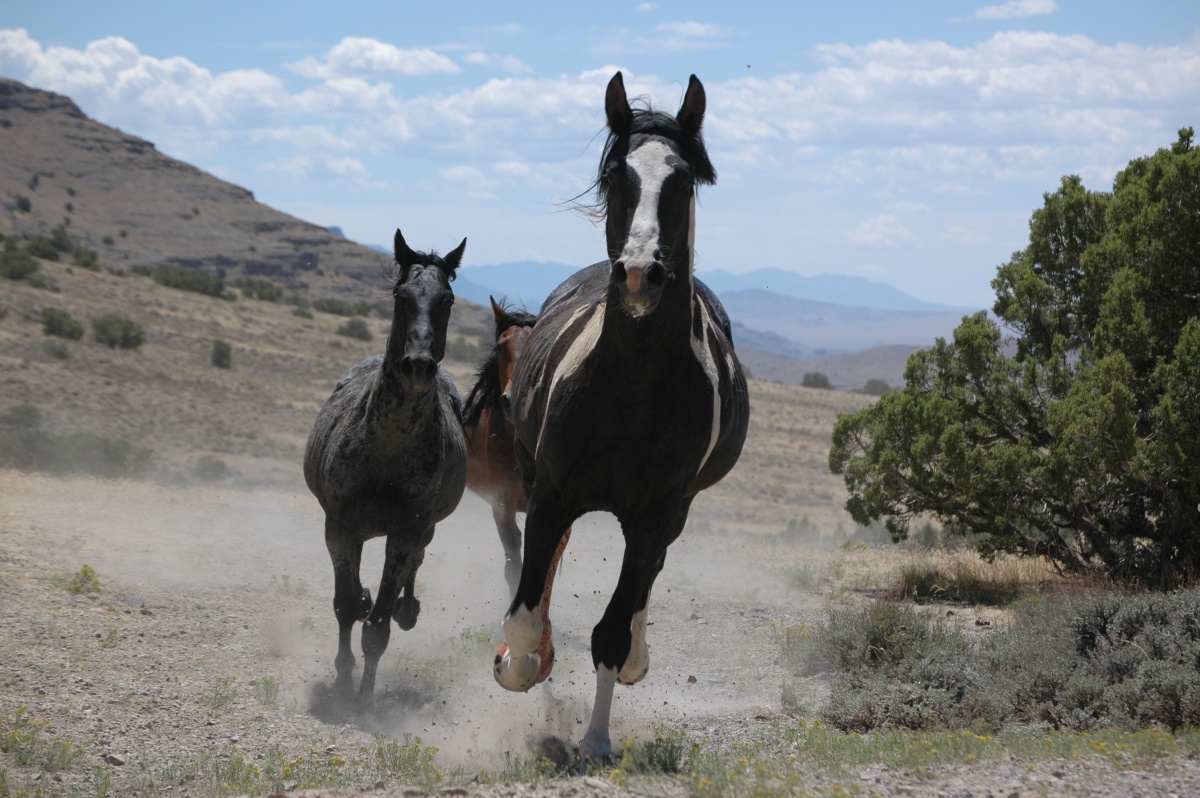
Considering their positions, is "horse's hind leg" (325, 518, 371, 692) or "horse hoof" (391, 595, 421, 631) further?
"horse hoof" (391, 595, 421, 631)

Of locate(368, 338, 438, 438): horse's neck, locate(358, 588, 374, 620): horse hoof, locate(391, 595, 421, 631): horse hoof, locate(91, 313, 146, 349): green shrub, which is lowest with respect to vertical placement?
locate(391, 595, 421, 631): horse hoof

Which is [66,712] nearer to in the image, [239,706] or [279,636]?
[239,706]

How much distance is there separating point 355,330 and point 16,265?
12023mm

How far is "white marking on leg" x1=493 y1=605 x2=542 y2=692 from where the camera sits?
5.53 metres

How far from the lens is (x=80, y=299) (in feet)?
111

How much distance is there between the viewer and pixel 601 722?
5.57 m

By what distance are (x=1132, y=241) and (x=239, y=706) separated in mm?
8679

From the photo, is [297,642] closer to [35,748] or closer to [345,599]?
[345,599]

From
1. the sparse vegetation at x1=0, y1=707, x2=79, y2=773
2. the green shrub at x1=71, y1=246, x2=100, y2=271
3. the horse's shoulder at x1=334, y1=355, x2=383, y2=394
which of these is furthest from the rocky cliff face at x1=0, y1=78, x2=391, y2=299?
the sparse vegetation at x1=0, y1=707, x2=79, y2=773

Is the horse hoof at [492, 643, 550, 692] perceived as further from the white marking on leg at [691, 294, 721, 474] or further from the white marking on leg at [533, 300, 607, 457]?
the white marking on leg at [691, 294, 721, 474]

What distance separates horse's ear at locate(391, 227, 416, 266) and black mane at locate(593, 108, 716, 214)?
2.44 m

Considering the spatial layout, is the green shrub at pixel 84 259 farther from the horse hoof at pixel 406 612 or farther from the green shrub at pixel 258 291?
the horse hoof at pixel 406 612

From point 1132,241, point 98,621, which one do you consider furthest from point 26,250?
point 1132,241

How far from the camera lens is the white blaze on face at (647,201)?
449 centimetres
